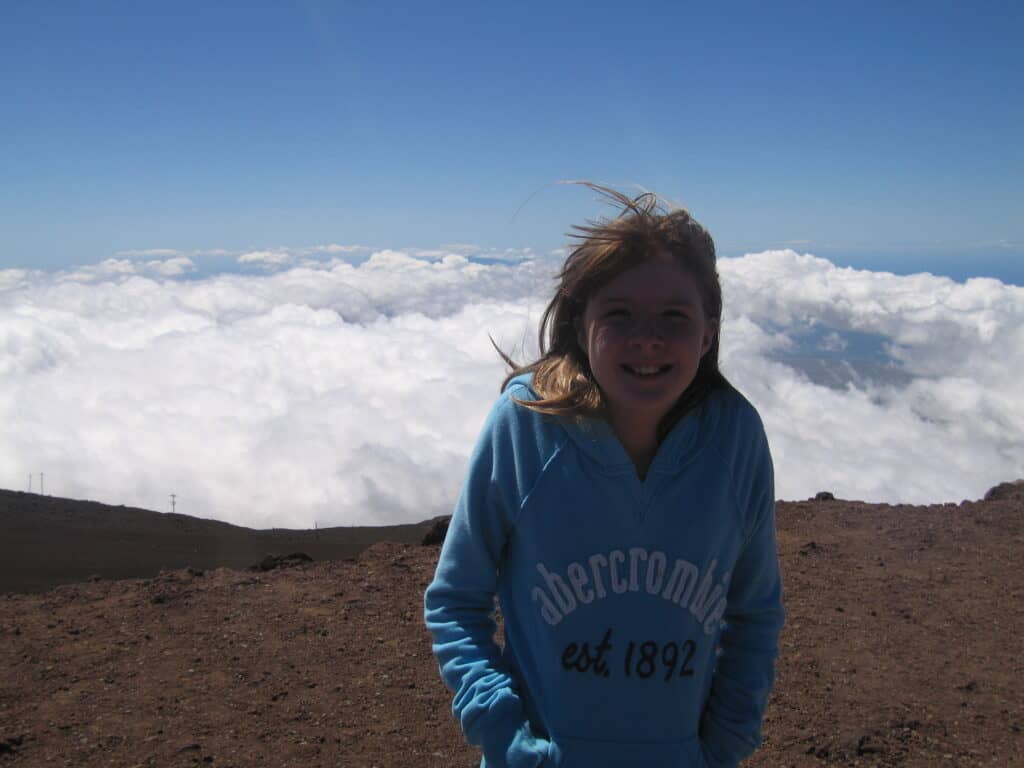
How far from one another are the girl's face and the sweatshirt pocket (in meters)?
0.69

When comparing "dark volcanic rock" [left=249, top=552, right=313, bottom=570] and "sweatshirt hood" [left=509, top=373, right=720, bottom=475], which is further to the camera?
"dark volcanic rock" [left=249, top=552, right=313, bottom=570]

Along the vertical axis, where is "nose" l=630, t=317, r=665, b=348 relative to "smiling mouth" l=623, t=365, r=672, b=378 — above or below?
above

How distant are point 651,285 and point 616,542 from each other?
54 centimetres

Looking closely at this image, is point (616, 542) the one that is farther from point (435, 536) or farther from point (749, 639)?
point (435, 536)

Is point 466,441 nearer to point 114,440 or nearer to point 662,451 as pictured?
point 114,440

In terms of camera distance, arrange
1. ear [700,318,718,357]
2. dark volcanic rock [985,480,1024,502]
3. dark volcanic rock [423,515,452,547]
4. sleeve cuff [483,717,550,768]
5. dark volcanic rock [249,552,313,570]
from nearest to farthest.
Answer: sleeve cuff [483,717,550,768] < ear [700,318,718,357] < dark volcanic rock [249,552,313,570] < dark volcanic rock [423,515,452,547] < dark volcanic rock [985,480,1024,502]

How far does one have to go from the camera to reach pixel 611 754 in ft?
4.72

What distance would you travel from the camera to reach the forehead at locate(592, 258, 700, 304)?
1.51 metres

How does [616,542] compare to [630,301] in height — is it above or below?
below

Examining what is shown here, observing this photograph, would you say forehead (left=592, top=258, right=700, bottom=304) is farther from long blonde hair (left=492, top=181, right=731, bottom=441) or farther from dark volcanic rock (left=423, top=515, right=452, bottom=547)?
dark volcanic rock (left=423, top=515, right=452, bottom=547)

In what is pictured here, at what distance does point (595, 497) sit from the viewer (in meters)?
1.48

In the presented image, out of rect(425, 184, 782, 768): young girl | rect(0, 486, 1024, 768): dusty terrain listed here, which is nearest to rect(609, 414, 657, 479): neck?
rect(425, 184, 782, 768): young girl

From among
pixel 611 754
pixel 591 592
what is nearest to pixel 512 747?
pixel 611 754

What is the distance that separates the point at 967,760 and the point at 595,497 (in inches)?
130
